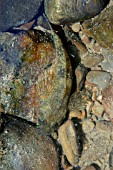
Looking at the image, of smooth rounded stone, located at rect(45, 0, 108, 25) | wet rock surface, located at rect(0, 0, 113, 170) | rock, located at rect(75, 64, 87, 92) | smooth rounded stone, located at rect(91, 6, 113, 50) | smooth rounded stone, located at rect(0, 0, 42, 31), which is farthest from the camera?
smooth rounded stone, located at rect(0, 0, 42, 31)

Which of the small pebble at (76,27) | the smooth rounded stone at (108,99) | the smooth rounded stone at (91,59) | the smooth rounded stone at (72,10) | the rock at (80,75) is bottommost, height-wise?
the smooth rounded stone at (108,99)

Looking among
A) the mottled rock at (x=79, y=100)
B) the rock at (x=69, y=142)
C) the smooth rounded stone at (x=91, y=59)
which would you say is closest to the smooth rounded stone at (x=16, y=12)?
the smooth rounded stone at (x=91, y=59)

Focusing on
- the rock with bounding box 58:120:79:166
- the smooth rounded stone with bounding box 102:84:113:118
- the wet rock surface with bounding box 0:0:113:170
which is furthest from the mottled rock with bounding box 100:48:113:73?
the rock with bounding box 58:120:79:166

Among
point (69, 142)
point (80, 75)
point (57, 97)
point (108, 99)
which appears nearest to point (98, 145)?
point (69, 142)

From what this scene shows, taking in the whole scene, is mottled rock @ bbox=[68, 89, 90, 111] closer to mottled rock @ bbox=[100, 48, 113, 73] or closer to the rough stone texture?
the rough stone texture

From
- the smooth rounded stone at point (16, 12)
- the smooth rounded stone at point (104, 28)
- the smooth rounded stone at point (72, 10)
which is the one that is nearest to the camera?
the smooth rounded stone at point (104, 28)

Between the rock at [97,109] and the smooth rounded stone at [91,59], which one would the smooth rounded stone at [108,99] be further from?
the smooth rounded stone at [91,59]

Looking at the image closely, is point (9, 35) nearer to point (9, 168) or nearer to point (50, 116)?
point (50, 116)
